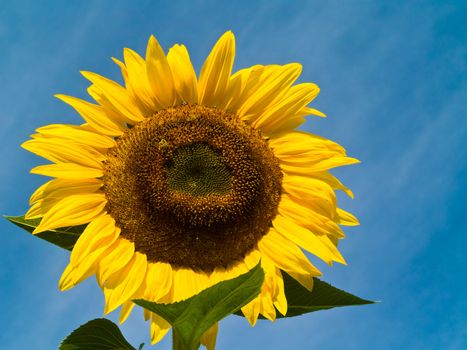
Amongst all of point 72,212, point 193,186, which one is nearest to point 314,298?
point 193,186

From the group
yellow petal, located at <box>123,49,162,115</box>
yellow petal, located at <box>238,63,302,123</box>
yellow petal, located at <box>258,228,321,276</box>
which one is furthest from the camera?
yellow petal, located at <box>238,63,302,123</box>

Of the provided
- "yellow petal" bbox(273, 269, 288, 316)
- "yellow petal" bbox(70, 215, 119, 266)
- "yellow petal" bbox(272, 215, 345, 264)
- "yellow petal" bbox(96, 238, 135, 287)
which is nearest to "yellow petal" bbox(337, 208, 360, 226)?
"yellow petal" bbox(272, 215, 345, 264)

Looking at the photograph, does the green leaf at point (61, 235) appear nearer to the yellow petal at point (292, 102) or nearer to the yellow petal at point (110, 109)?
the yellow petal at point (110, 109)

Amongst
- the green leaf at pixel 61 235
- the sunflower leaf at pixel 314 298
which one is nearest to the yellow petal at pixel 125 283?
the green leaf at pixel 61 235

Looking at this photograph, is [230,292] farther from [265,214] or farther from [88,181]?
[88,181]

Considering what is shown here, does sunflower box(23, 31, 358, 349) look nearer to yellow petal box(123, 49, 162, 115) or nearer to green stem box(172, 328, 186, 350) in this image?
yellow petal box(123, 49, 162, 115)

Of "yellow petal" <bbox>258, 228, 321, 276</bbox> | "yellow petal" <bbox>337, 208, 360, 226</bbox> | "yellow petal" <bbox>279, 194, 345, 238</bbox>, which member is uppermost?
"yellow petal" <bbox>337, 208, 360, 226</bbox>
